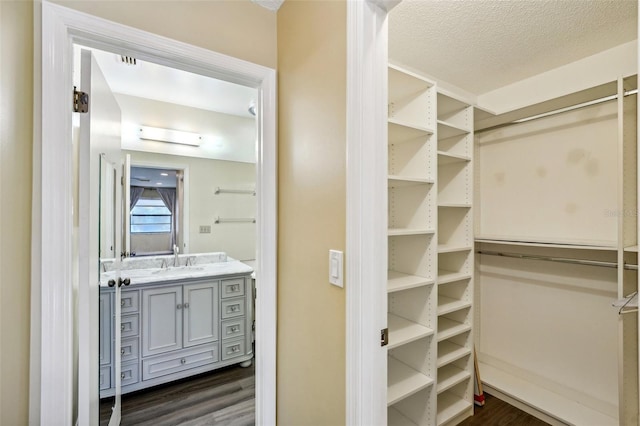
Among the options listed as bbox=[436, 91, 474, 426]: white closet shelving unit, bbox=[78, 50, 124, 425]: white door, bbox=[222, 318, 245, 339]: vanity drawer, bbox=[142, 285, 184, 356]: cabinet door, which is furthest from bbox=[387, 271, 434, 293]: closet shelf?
bbox=[142, 285, 184, 356]: cabinet door

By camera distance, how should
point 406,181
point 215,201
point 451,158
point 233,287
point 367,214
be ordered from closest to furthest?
point 367,214 → point 406,181 → point 451,158 → point 233,287 → point 215,201

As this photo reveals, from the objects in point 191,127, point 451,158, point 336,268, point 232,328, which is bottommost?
point 232,328

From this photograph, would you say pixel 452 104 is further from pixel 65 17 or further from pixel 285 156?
pixel 65 17

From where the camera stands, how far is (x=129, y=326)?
7.52 ft

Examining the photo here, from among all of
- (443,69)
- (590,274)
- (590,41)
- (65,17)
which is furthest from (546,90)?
(65,17)

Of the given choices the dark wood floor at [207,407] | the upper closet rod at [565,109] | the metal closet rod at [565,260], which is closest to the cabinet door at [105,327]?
the dark wood floor at [207,407]

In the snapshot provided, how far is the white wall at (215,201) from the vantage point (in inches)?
118

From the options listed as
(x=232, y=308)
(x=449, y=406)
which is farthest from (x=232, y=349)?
(x=449, y=406)

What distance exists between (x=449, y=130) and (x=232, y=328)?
2.55 metres

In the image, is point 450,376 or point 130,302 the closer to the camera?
point 450,376

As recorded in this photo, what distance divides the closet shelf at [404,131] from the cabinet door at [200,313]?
2003 millimetres

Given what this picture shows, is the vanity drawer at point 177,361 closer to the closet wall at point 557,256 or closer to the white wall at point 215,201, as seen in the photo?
the white wall at point 215,201

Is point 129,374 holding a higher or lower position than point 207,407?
higher

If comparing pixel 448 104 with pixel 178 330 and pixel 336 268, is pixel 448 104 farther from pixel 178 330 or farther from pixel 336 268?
pixel 178 330
